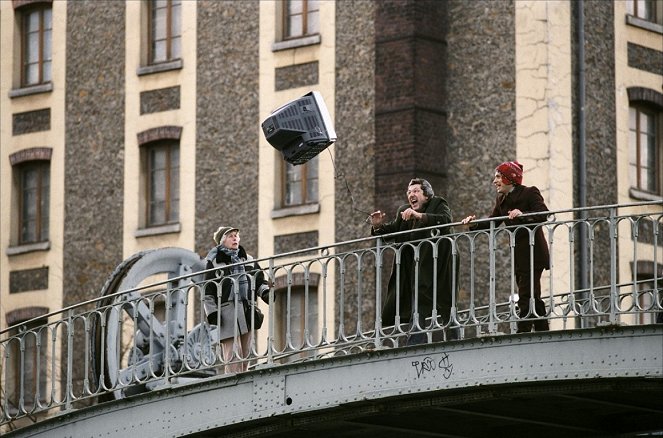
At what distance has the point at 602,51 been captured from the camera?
104 feet

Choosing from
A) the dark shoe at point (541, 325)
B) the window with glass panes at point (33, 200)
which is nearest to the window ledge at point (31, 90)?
the window with glass panes at point (33, 200)

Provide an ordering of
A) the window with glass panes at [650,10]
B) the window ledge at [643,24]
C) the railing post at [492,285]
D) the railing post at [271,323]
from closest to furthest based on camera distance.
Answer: the railing post at [492,285]
the railing post at [271,323]
the window ledge at [643,24]
the window with glass panes at [650,10]

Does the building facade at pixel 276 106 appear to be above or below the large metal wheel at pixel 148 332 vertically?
above

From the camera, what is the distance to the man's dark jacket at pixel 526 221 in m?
17.9

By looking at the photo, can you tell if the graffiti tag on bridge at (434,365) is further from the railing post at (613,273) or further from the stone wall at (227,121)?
the stone wall at (227,121)

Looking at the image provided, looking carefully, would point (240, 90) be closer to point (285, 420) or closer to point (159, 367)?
point (159, 367)

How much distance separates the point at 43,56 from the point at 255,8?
494 cm

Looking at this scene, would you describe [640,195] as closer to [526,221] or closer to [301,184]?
[301,184]

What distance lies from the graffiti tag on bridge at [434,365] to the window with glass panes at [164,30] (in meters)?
17.4

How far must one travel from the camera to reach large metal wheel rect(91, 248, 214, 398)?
20031 mm

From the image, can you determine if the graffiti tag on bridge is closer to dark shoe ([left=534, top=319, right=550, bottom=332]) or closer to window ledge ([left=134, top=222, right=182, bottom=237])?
dark shoe ([left=534, top=319, right=550, bottom=332])

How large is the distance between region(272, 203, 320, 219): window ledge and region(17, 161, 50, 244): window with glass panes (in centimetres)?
529

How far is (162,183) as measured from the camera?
114ft

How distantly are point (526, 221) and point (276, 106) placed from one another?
1547 centimetres
